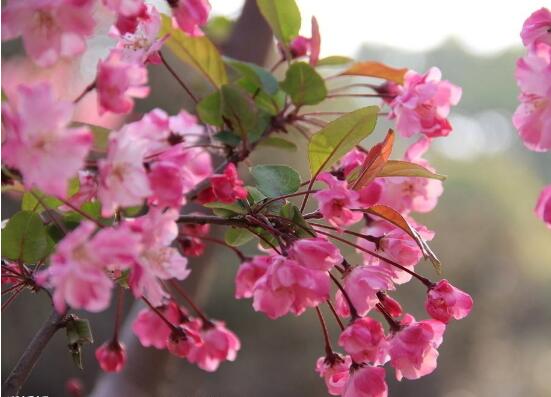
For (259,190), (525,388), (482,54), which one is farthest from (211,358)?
(482,54)

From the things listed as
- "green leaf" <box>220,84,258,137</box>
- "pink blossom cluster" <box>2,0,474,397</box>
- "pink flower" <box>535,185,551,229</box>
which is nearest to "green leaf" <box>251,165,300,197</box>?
"pink blossom cluster" <box>2,0,474,397</box>

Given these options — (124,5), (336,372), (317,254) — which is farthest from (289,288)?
(124,5)

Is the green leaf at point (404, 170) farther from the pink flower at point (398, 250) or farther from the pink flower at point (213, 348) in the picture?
the pink flower at point (213, 348)

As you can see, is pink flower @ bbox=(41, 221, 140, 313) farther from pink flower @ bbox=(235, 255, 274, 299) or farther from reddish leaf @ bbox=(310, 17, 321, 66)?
reddish leaf @ bbox=(310, 17, 321, 66)

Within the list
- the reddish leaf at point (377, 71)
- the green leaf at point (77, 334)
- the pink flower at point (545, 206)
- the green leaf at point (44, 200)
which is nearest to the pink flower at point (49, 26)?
the green leaf at point (44, 200)

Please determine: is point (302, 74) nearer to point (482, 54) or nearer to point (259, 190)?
point (259, 190)
